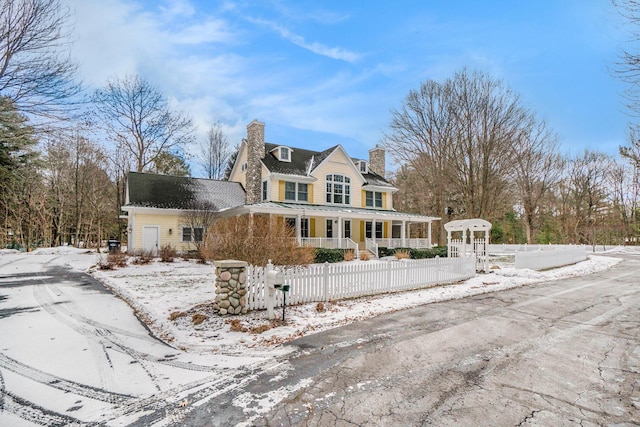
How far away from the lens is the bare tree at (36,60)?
9.03 m

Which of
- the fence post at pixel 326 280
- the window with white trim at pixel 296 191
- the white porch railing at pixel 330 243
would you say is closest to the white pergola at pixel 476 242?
the white porch railing at pixel 330 243

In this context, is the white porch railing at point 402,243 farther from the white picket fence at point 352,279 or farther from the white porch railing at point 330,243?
the white picket fence at point 352,279

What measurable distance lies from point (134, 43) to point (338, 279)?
36.2 ft

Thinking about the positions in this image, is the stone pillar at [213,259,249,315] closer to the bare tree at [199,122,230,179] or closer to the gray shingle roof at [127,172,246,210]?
the gray shingle roof at [127,172,246,210]

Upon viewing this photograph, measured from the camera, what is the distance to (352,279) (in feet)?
27.9

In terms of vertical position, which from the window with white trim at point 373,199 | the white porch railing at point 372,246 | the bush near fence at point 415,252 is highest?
the window with white trim at point 373,199

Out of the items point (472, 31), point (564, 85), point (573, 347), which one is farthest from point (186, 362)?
point (472, 31)

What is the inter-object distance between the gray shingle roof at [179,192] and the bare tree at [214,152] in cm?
1432

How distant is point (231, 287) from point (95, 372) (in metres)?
2.76

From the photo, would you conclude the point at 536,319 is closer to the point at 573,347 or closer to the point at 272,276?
the point at 573,347

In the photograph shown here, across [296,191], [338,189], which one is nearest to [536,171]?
[338,189]

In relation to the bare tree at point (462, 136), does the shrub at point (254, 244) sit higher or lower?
lower

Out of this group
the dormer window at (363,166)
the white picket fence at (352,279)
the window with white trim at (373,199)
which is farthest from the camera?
the dormer window at (363,166)

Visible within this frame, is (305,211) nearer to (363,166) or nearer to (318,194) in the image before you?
(318,194)
